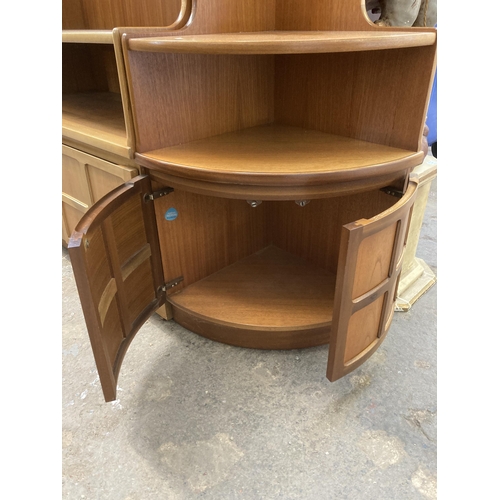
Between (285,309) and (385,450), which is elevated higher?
(285,309)

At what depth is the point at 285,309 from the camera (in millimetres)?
1260

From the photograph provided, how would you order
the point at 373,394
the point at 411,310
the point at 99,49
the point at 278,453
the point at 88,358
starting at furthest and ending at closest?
the point at 99,49 → the point at 411,310 → the point at 88,358 → the point at 373,394 → the point at 278,453

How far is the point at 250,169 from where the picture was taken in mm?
926

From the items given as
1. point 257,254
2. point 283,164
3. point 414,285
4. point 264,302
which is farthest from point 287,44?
point 414,285

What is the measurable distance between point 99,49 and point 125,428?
153cm

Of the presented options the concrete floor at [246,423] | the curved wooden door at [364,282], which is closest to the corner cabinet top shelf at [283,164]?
the curved wooden door at [364,282]

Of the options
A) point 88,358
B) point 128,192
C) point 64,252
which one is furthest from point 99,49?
point 88,358

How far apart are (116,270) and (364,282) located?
58 cm

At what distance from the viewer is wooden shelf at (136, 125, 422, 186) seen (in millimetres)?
908

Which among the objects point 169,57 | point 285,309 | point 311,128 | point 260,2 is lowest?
point 285,309

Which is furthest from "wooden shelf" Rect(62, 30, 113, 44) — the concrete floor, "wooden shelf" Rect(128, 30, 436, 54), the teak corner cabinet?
the concrete floor

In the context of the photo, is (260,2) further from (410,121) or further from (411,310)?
(411,310)

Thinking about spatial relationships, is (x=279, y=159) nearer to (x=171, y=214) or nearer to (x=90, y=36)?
(x=171, y=214)

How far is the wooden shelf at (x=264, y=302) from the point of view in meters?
1.21
